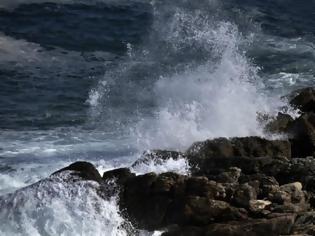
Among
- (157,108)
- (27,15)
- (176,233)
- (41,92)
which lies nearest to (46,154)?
(157,108)

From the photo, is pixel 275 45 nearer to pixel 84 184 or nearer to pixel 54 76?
pixel 54 76

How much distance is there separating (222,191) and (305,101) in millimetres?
5840

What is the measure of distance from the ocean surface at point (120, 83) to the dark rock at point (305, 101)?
47 centimetres

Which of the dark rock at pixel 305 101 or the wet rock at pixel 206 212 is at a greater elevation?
the dark rock at pixel 305 101

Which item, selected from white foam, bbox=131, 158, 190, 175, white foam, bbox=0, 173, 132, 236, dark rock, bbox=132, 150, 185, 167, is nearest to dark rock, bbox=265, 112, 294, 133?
dark rock, bbox=132, 150, 185, 167

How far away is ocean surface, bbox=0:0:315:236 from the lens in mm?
13664

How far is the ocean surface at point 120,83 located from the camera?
1366 centimetres

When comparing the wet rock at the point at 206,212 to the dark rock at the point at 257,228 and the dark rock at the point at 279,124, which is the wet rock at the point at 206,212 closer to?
the dark rock at the point at 257,228

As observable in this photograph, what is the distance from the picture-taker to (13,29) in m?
27.5

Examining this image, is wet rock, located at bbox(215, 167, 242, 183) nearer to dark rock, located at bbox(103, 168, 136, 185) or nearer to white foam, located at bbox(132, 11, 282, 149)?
dark rock, located at bbox(103, 168, 136, 185)

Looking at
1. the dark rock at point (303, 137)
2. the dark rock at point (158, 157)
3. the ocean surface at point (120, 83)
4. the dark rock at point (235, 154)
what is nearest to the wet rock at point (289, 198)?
the dark rock at point (235, 154)

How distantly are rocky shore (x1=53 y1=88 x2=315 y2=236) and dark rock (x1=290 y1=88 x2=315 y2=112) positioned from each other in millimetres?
2828

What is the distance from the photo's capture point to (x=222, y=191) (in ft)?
38.8

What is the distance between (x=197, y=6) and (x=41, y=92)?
8.75m
